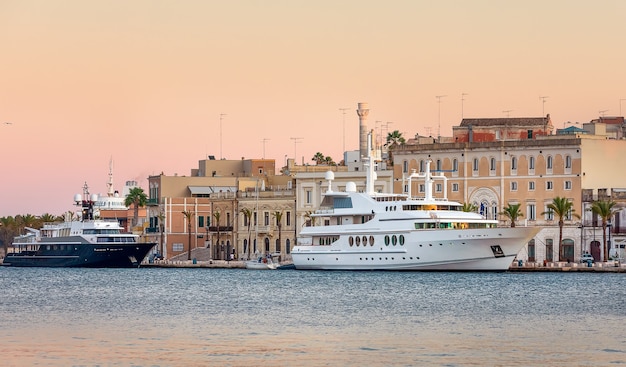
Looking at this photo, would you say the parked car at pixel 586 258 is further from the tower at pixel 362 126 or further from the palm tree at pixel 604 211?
the tower at pixel 362 126

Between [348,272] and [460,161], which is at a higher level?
[460,161]

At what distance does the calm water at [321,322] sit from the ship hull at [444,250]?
4.35m

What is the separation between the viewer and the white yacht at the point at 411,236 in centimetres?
10138

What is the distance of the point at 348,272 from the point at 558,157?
21319mm

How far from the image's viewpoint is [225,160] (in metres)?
159

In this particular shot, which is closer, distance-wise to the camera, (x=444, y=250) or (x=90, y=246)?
(x=444, y=250)

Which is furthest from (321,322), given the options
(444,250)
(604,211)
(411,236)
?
(604,211)

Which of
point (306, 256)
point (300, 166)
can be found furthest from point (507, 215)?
point (300, 166)

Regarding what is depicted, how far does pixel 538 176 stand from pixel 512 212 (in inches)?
214

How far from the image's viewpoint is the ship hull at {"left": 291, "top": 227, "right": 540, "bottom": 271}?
3976 inches

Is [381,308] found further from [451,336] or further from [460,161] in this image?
[460,161]

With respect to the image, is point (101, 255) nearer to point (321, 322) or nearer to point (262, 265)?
point (262, 265)

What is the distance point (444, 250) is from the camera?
4026 inches

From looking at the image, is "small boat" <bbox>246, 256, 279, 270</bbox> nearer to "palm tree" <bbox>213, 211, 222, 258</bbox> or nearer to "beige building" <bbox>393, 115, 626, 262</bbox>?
"beige building" <bbox>393, 115, 626, 262</bbox>
